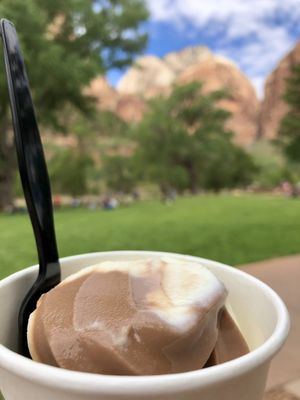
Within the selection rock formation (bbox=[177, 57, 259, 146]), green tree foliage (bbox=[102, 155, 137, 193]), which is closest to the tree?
green tree foliage (bbox=[102, 155, 137, 193])

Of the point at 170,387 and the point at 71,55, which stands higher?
the point at 71,55

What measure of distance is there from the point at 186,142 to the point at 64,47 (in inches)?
208

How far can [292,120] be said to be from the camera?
494cm

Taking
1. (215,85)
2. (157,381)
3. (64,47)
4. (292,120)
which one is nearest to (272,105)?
(215,85)

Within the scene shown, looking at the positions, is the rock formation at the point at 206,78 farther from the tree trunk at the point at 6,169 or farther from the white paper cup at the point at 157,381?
the white paper cup at the point at 157,381

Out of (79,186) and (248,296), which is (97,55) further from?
(248,296)

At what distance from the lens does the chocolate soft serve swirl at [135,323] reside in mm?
199

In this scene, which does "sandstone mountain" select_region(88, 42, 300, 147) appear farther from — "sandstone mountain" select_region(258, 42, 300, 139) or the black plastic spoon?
the black plastic spoon

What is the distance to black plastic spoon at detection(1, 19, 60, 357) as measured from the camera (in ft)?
0.89

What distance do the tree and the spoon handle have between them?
2.37 m

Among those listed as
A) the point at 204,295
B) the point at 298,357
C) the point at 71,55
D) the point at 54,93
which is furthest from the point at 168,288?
the point at 54,93

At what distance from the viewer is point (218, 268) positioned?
0.93ft

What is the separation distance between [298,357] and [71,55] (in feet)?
11.1

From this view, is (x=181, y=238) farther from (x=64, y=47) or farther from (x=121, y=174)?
(x=121, y=174)
